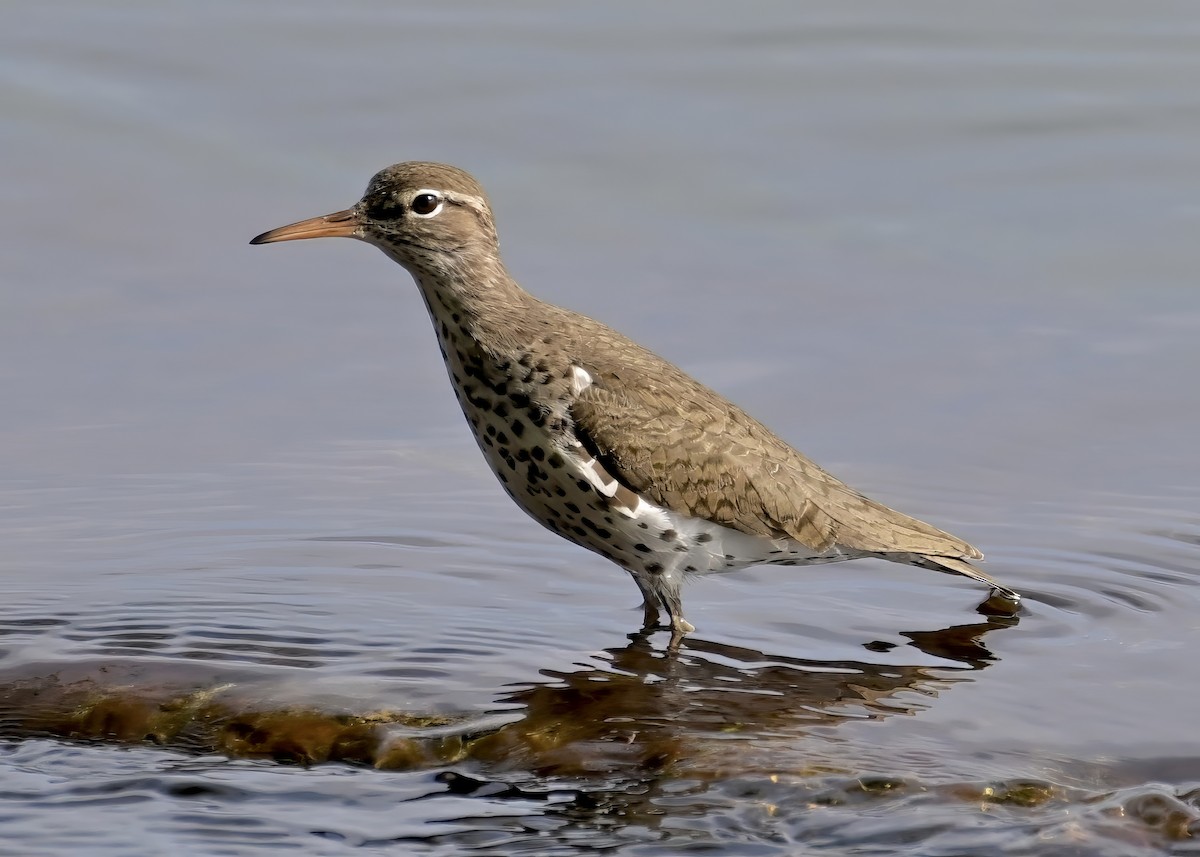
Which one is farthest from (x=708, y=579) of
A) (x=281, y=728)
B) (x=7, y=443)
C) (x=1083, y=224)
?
(x=1083, y=224)

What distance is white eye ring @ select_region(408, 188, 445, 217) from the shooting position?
9.47m

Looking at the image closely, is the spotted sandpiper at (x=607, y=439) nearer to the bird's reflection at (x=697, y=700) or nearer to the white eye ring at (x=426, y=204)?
the white eye ring at (x=426, y=204)

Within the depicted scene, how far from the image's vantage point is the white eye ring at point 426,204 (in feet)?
31.1

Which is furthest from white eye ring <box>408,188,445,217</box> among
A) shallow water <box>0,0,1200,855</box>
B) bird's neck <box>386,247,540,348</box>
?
shallow water <box>0,0,1200,855</box>

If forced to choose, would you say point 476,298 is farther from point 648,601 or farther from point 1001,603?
point 1001,603

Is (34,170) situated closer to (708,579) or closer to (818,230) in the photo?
(818,230)

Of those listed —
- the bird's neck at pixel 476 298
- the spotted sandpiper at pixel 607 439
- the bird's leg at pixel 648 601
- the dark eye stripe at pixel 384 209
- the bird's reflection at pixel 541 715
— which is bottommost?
the bird's reflection at pixel 541 715

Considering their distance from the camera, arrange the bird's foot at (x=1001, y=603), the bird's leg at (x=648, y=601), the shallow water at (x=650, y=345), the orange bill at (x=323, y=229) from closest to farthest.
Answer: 1. the shallow water at (x=650, y=345)
2. the bird's leg at (x=648, y=601)
3. the bird's foot at (x=1001, y=603)
4. the orange bill at (x=323, y=229)

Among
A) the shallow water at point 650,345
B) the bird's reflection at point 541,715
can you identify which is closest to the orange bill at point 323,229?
the shallow water at point 650,345

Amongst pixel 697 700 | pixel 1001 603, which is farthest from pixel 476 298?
pixel 1001 603

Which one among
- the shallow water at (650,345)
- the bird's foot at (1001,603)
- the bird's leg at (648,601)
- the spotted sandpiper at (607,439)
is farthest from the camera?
the bird's foot at (1001,603)

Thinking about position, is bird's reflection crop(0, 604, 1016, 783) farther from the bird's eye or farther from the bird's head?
the bird's eye

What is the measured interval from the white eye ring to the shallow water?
5.55 ft

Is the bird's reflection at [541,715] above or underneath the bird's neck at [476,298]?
underneath
